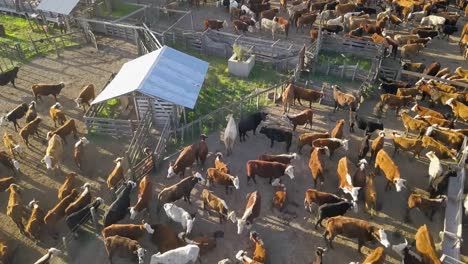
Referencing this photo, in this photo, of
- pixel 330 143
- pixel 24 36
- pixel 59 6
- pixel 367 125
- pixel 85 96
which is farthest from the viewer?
pixel 24 36

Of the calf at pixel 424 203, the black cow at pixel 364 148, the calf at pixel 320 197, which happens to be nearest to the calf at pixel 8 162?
the calf at pixel 320 197

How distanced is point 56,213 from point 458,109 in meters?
14.5

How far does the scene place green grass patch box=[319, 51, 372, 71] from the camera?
19953mm

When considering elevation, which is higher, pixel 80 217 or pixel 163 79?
pixel 163 79

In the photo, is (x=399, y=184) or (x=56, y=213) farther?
(x=399, y=184)

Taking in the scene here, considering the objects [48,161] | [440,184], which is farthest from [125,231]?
[440,184]

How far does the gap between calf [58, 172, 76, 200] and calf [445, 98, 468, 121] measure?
13986 millimetres

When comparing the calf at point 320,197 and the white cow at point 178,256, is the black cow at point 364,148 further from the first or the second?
the white cow at point 178,256

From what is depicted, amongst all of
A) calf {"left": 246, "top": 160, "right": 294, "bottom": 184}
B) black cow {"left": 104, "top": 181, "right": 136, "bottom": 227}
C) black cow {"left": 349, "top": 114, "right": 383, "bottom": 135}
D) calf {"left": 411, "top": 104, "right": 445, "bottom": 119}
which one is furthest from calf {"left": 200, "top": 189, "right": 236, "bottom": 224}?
calf {"left": 411, "top": 104, "right": 445, "bottom": 119}

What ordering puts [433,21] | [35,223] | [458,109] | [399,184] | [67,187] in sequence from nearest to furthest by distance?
[35,223] < [399,184] < [67,187] < [458,109] < [433,21]

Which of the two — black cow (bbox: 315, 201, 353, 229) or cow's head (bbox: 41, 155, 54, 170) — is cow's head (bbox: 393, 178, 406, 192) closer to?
black cow (bbox: 315, 201, 353, 229)

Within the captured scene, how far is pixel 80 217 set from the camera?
454 inches

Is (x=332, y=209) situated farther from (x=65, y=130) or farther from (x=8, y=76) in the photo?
(x=8, y=76)

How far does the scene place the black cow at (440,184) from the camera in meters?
12.6
